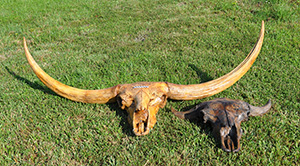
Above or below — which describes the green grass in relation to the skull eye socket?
below

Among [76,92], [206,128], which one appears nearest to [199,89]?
[206,128]

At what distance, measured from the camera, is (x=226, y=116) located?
3037mm

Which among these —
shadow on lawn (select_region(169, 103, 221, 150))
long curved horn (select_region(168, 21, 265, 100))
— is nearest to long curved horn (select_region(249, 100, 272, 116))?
long curved horn (select_region(168, 21, 265, 100))

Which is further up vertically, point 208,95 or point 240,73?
point 240,73

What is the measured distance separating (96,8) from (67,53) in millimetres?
3350

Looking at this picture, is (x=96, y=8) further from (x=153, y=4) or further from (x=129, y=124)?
(x=129, y=124)

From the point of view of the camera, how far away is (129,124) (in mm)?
3422

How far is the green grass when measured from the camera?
3076mm

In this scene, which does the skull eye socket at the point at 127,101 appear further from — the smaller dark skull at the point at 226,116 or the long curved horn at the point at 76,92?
the smaller dark skull at the point at 226,116

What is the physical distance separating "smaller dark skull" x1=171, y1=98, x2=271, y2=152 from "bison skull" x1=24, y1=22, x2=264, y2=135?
303 mm

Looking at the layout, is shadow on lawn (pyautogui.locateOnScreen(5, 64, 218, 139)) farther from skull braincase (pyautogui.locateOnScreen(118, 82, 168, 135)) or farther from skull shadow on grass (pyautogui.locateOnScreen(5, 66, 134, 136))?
skull braincase (pyautogui.locateOnScreen(118, 82, 168, 135))

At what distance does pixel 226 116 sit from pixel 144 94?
3.87 ft

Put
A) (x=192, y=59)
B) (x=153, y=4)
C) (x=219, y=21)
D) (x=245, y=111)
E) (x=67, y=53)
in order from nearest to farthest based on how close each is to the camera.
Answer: (x=245, y=111), (x=192, y=59), (x=67, y=53), (x=219, y=21), (x=153, y=4)

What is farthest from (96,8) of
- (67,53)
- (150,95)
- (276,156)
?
(276,156)
